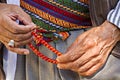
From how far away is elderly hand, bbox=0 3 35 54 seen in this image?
101 centimetres

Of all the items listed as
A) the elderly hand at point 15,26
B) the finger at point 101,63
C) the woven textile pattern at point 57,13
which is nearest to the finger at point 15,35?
the elderly hand at point 15,26

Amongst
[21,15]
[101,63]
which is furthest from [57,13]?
[101,63]

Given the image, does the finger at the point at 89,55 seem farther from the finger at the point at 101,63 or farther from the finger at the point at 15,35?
the finger at the point at 15,35

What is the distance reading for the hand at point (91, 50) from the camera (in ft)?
3.34

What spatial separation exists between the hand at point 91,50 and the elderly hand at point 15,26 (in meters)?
0.13

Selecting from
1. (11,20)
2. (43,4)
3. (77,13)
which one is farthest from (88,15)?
(11,20)

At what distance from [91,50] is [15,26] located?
26 cm

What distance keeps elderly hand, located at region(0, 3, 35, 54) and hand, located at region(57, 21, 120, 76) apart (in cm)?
13

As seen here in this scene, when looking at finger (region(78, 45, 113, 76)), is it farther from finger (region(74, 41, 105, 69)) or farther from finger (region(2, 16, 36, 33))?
finger (region(2, 16, 36, 33))

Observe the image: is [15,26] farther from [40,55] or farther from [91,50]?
[91,50]

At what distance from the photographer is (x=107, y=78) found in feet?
3.58

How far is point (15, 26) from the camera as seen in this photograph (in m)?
1.00

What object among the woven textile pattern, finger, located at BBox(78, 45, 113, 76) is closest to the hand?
finger, located at BBox(78, 45, 113, 76)

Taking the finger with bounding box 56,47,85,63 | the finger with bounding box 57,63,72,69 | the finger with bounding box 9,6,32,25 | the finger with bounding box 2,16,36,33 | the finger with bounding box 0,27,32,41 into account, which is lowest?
the finger with bounding box 57,63,72,69
